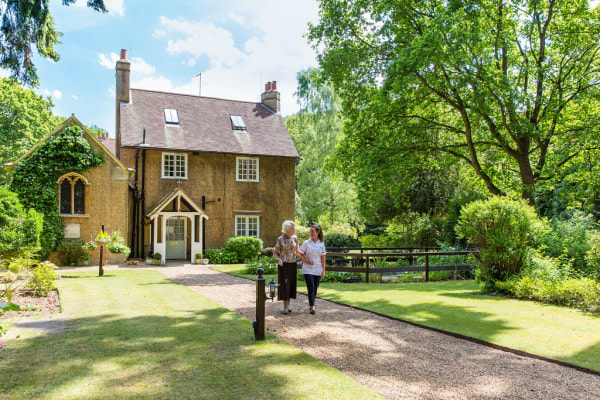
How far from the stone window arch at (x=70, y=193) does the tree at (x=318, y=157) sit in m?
20.6

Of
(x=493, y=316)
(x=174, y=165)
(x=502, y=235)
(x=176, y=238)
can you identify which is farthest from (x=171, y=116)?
(x=493, y=316)

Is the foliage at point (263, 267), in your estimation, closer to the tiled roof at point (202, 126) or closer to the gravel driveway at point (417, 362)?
the gravel driveway at point (417, 362)

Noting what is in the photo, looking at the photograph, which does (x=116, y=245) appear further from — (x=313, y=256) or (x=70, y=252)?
(x=313, y=256)

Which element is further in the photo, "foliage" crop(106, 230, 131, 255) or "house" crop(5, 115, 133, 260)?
"house" crop(5, 115, 133, 260)

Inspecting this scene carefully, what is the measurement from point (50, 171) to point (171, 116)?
784 centimetres

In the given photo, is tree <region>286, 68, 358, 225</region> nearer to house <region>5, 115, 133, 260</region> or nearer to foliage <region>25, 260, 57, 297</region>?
house <region>5, 115, 133, 260</region>

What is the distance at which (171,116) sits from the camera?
84.2 feet

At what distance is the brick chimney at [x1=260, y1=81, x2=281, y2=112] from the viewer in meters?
29.7

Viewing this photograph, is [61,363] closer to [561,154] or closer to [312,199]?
[561,154]

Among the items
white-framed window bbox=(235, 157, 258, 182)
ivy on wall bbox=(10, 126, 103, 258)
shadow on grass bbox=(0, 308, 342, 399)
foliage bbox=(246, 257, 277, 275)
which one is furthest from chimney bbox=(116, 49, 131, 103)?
shadow on grass bbox=(0, 308, 342, 399)

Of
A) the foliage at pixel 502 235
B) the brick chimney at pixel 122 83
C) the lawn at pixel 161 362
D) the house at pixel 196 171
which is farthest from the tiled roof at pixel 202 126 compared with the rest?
the lawn at pixel 161 362

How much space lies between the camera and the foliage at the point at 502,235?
11930 millimetres

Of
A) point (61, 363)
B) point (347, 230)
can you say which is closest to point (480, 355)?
point (61, 363)

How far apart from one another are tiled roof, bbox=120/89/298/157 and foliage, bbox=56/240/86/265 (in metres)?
5.65
